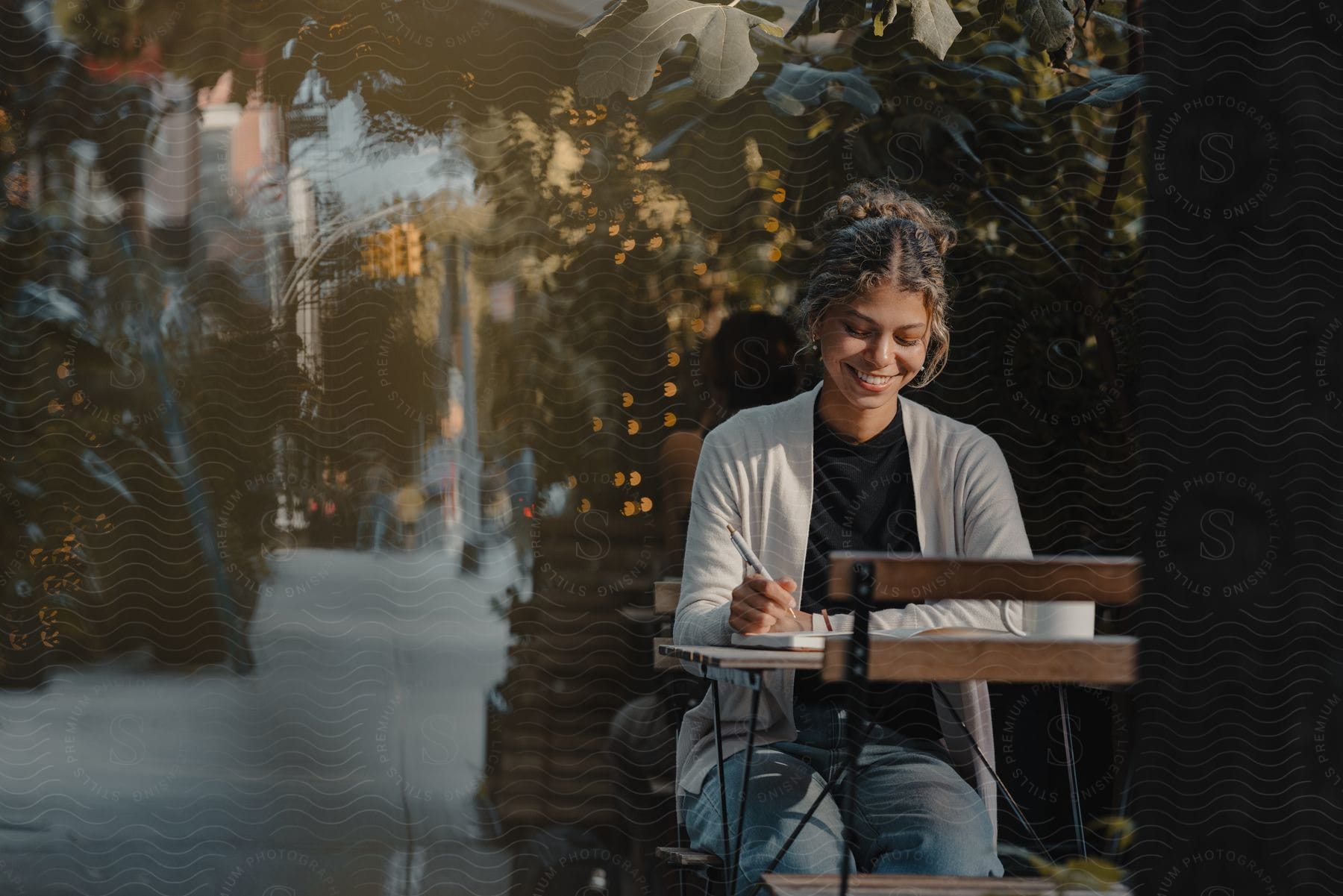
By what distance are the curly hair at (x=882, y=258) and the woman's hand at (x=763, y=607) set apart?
490 millimetres

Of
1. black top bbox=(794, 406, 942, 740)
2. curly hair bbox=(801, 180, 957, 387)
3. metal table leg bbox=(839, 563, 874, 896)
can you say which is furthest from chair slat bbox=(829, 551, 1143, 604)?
curly hair bbox=(801, 180, 957, 387)

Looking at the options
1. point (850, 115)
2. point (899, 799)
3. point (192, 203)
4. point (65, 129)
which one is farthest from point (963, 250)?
point (65, 129)

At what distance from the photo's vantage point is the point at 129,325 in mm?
2416

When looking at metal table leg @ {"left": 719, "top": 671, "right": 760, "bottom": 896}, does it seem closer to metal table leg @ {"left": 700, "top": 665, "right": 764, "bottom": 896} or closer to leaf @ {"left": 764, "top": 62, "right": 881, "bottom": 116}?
metal table leg @ {"left": 700, "top": 665, "right": 764, "bottom": 896}

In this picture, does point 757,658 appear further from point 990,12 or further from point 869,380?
point 990,12

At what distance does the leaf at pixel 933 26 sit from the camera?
2.01 metres

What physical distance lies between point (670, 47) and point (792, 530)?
0.77 m

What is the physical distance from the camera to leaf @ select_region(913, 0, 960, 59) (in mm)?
2010

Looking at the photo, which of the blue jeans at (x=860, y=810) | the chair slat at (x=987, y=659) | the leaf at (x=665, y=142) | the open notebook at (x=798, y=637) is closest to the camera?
the chair slat at (x=987, y=659)

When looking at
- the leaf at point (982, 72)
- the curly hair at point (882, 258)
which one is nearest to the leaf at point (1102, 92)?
the leaf at point (982, 72)

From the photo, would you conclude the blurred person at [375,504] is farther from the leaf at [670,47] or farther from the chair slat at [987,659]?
the chair slat at [987,659]

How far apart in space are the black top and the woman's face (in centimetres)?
7

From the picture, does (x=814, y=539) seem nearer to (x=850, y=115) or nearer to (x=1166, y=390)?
(x=1166, y=390)

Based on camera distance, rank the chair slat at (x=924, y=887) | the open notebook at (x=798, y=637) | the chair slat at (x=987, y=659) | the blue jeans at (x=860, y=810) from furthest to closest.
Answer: the blue jeans at (x=860, y=810), the open notebook at (x=798, y=637), the chair slat at (x=924, y=887), the chair slat at (x=987, y=659)
